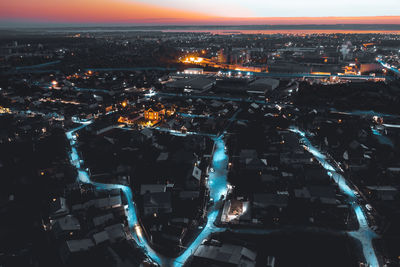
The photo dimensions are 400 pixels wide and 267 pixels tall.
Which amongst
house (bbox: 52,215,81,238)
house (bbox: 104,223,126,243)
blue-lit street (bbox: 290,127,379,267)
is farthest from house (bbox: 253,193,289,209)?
house (bbox: 52,215,81,238)

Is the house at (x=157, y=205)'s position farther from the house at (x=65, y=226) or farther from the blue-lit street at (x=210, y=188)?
the house at (x=65, y=226)

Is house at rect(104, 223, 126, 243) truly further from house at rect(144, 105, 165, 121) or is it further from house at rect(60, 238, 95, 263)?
house at rect(144, 105, 165, 121)

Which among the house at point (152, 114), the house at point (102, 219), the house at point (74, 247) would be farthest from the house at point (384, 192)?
the house at point (152, 114)

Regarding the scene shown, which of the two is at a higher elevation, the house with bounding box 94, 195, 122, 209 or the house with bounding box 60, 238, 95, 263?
the house with bounding box 94, 195, 122, 209

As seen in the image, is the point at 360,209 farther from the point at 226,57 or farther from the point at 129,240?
the point at 226,57

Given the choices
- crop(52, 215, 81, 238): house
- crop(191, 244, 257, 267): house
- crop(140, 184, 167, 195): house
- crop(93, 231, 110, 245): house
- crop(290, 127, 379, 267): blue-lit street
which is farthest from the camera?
crop(140, 184, 167, 195): house

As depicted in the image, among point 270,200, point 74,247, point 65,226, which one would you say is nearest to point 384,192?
point 270,200

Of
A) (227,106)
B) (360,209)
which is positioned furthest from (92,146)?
(360,209)

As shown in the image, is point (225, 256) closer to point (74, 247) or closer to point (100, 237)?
point (100, 237)
